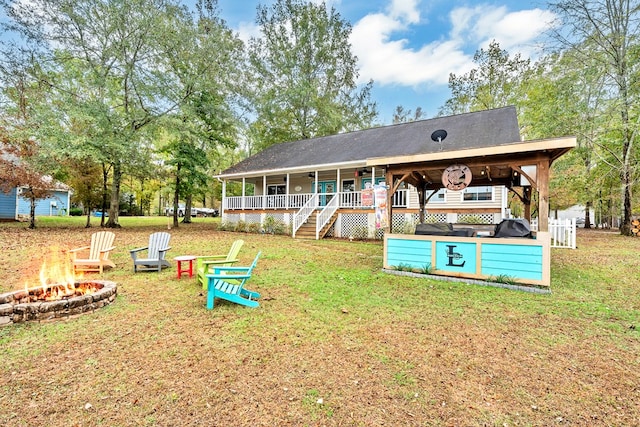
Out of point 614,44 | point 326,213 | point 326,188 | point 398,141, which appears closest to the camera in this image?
point 326,213

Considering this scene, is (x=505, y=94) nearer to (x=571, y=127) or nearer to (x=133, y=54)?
(x=571, y=127)

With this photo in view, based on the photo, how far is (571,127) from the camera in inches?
637

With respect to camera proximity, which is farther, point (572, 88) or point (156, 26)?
point (572, 88)

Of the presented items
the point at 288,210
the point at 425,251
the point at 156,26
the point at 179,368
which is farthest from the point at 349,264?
the point at 156,26

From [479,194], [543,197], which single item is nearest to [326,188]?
[479,194]

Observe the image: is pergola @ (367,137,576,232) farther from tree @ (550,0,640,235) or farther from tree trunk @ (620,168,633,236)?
tree trunk @ (620,168,633,236)

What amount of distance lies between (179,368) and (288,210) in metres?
13.3

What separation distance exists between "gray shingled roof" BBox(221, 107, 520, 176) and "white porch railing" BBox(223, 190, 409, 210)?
5.40ft

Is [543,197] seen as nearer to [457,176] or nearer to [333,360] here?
[457,176]

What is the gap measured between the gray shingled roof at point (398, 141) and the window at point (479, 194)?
2.15 meters

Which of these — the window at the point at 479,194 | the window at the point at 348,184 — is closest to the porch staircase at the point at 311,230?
the window at the point at 348,184

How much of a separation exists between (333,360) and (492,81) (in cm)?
2805

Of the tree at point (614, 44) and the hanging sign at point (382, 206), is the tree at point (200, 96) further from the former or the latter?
the tree at point (614, 44)

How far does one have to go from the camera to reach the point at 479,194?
42.9 ft
